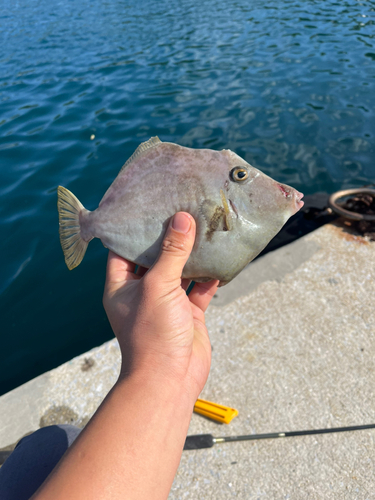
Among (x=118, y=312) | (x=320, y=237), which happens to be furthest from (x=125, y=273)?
(x=320, y=237)

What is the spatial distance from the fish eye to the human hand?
33 centimetres

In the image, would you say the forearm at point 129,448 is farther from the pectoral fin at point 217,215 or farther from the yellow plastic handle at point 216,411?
the yellow plastic handle at point 216,411

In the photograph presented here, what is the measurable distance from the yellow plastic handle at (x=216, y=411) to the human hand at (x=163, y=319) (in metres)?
0.92

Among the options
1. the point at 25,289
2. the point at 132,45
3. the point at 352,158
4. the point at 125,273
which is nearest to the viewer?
the point at 125,273

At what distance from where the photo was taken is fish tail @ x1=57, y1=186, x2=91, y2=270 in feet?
7.38

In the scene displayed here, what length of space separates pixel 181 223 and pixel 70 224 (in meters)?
0.84

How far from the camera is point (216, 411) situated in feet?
9.01

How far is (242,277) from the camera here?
3.92 meters

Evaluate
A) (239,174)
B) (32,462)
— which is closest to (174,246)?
(239,174)

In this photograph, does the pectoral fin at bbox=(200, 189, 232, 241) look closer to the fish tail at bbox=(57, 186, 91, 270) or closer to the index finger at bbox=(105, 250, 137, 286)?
the index finger at bbox=(105, 250, 137, 286)

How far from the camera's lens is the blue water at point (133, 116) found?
4543 millimetres

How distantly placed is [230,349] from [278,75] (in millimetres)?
9277

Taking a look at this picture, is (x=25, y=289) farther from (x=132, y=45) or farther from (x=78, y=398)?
(x=132, y=45)

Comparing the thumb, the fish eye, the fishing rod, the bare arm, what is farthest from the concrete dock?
the fish eye
